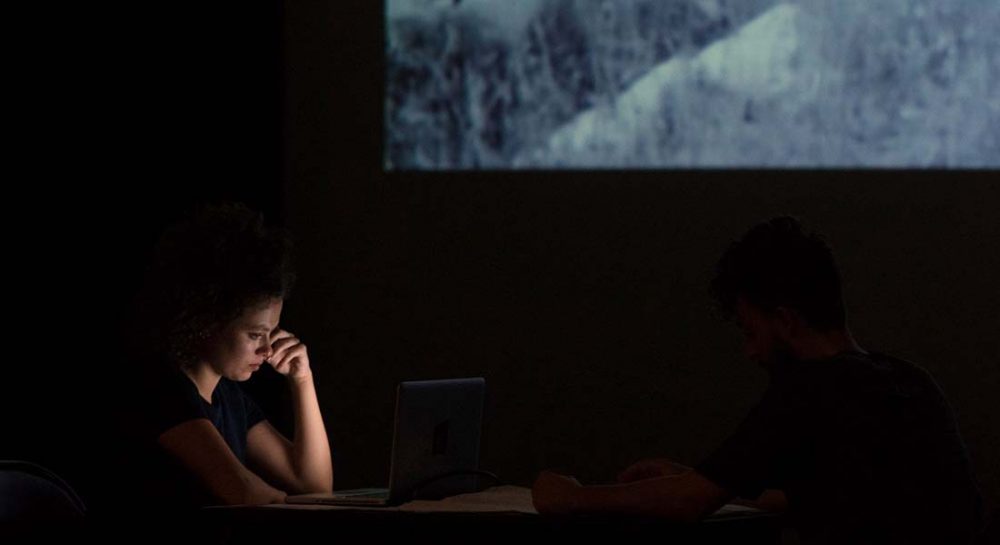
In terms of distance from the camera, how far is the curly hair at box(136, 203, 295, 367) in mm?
3055

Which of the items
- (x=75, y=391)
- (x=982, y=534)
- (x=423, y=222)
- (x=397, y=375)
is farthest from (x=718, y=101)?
(x=982, y=534)

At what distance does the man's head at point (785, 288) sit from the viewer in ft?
7.89

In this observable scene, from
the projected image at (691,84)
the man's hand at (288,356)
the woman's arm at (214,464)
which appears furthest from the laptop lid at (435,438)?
the projected image at (691,84)

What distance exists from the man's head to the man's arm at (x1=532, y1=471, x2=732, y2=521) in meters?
0.25

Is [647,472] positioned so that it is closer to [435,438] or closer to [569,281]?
[435,438]

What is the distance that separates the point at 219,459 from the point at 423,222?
5.66 ft

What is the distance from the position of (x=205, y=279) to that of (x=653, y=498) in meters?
1.18

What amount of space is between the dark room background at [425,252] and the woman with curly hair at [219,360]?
1051 millimetres

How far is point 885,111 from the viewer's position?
13.7 feet

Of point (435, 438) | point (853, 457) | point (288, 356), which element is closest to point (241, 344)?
point (288, 356)

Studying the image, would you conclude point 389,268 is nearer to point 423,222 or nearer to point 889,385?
point 423,222

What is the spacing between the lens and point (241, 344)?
123 inches

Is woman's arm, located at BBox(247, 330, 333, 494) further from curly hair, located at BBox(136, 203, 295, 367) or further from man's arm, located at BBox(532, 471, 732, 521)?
man's arm, located at BBox(532, 471, 732, 521)

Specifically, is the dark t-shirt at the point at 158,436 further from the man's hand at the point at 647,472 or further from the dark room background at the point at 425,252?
the dark room background at the point at 425,252
